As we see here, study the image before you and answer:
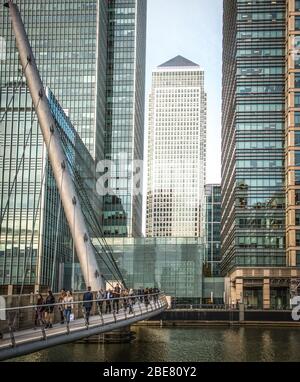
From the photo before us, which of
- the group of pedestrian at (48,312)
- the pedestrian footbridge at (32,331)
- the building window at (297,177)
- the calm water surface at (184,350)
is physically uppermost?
the building window at (297,177)

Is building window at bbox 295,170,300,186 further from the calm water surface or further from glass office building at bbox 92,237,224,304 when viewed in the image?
the calm water surface

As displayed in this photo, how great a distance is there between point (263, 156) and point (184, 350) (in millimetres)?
60031

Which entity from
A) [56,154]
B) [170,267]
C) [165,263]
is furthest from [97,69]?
[56,154]

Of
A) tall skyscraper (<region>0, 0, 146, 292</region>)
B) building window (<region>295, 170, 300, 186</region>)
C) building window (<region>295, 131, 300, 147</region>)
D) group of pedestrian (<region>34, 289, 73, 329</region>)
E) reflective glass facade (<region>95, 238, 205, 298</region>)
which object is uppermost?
tall skyscraper (<region>0, 0, 146, 292</region>)

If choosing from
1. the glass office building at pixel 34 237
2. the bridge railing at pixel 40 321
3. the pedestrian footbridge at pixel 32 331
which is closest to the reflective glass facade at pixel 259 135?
the glass office building at pixel 34 237

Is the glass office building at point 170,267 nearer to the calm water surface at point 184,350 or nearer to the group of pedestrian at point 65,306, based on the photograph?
the calm water surface at point 184,350

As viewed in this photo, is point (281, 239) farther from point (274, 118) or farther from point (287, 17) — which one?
point (287, 17)

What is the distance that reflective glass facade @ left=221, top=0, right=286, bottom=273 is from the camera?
96250 mm

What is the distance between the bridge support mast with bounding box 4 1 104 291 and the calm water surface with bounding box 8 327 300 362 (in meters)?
4.49

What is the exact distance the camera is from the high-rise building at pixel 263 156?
93.8 meters

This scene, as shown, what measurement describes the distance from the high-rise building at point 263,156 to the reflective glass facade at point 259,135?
14 centimetres

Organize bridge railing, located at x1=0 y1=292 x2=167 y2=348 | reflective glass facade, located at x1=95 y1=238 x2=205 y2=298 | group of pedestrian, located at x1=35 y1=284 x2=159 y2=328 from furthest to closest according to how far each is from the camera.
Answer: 1. reflective glass facade, located at x1=95 y1=238 x2=205 y2=298
2. group of pedestrian, located at x1=35 y1=284 x2=159 y2=328
3. bridge railing, located at x1=0 y1=292 x2=167 y2=348

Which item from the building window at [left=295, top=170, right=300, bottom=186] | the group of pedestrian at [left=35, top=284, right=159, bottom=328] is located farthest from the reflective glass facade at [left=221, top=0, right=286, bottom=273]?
the group of pedestrian at [left=35, top=284, right=159, bottom=328]

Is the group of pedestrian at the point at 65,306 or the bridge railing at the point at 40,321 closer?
the bridge railing at the point at 40,321
